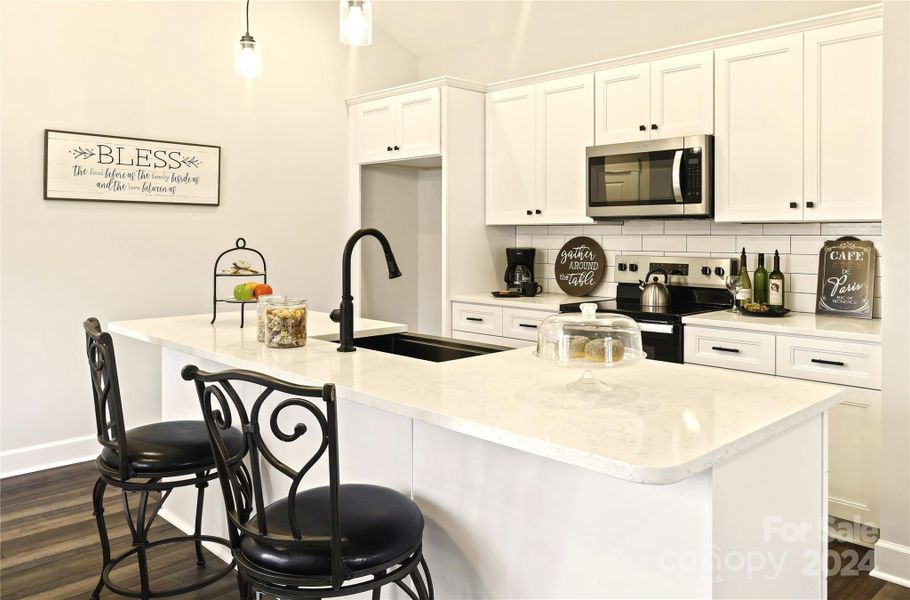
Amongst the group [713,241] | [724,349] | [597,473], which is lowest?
[597,473]

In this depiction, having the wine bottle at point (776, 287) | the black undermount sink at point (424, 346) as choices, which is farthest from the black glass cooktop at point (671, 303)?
the black undermount sink at point (424, 346)

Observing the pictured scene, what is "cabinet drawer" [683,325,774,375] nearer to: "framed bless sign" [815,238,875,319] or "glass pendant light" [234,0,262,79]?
"framed bless sign" [815,238,875,319]

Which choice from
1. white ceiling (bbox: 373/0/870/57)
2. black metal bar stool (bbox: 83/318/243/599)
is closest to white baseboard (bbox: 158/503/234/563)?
black metal bar stool (bbox: 83/318/243/599)

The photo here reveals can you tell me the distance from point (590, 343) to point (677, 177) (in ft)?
8.00

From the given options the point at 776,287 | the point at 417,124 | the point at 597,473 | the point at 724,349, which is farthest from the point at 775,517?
the point at 417,124

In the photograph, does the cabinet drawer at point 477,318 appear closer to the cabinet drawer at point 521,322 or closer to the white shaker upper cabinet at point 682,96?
the cabinet drawer at point 521,322

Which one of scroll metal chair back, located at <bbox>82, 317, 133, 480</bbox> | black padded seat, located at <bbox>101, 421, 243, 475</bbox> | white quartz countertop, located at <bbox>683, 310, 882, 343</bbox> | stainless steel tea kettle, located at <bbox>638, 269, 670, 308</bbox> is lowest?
black padded seat, located at <bbox>101, 421, 243, 475</bbox>

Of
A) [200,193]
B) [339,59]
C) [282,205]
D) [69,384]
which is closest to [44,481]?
[69,384]

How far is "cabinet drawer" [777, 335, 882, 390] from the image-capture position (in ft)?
9.53

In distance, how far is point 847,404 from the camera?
2996 mm

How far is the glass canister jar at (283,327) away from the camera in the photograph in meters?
2.53

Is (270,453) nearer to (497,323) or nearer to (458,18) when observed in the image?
(497,323)

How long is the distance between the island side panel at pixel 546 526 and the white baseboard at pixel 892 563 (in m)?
1.73

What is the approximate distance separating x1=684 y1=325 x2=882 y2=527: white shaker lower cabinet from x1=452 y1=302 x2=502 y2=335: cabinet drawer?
5.42ft
